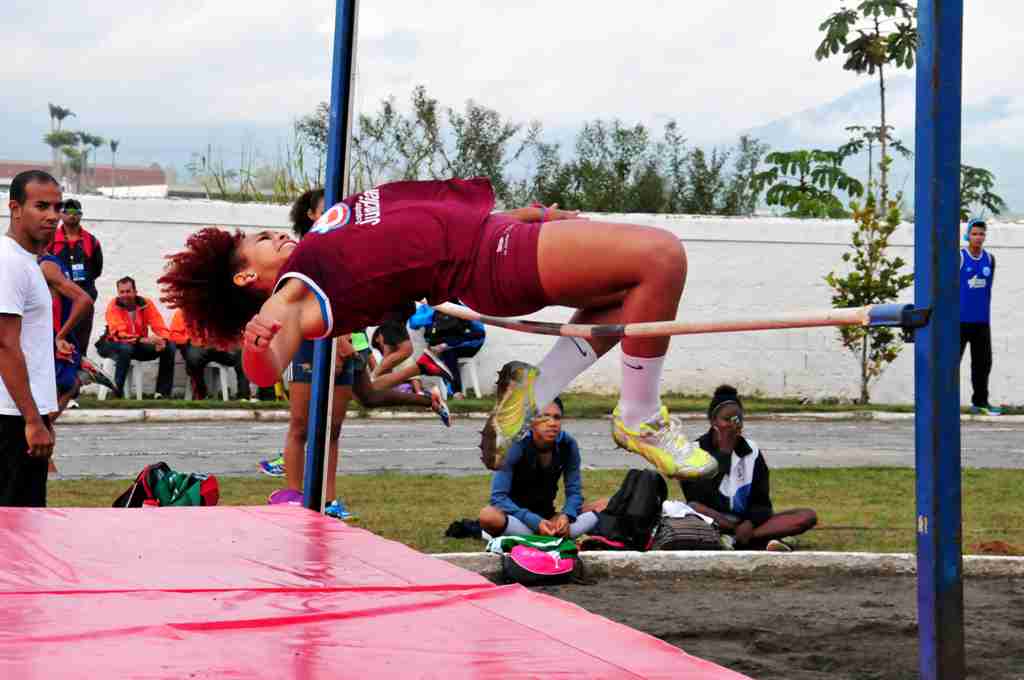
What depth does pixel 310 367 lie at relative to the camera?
265 inches

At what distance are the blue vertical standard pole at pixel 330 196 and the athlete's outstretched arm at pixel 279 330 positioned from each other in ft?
4.66

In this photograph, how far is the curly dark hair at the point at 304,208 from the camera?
6.30 meters

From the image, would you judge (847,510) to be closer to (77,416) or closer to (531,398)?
(531,398)

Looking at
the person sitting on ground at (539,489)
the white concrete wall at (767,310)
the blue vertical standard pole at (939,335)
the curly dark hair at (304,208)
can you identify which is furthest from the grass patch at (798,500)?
the white concrete wall at (767,310)

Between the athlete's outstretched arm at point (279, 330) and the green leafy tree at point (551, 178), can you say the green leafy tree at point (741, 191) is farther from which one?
the athlete's outstretched arm at point (279, 330)

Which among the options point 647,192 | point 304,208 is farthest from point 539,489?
point 647,192

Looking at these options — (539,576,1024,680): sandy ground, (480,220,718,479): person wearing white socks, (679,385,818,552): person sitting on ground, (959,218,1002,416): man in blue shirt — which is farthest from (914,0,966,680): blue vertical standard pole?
(959,218,1002,416): man in blue shirt

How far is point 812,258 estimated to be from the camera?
53.8ft

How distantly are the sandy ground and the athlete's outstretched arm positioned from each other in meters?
1.80

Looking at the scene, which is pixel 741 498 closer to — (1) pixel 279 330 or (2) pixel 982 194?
(1) pixel 279 330

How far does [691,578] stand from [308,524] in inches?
85.7

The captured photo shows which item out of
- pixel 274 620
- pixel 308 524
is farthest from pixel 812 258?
pixel 274 620

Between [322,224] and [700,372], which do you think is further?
[700,372]

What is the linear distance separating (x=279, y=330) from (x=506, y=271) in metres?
0.60
